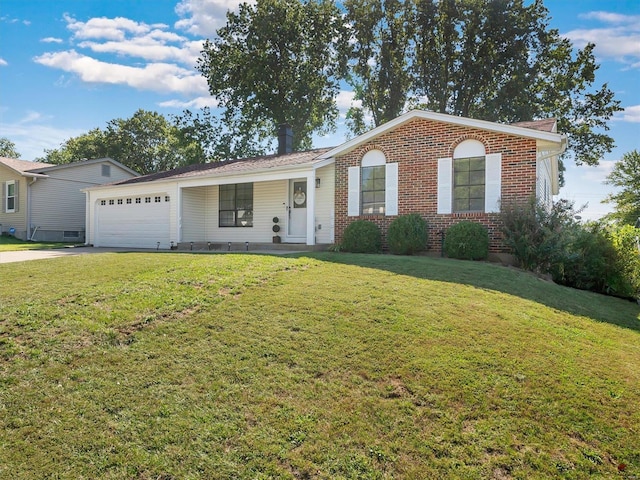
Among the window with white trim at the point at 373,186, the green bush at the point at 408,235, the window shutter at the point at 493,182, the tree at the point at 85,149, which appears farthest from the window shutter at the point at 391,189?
the tree at the point at 85,149

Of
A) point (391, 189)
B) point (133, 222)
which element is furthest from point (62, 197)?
point (391, 189)

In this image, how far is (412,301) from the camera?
5.45 meters

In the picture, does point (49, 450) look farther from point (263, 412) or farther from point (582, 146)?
point (582, 146)

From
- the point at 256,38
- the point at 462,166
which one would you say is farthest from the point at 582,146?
the point at 256,38

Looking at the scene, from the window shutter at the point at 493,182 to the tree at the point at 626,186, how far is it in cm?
2635

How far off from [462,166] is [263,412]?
9365 mm

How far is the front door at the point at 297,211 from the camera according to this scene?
13.7 meters

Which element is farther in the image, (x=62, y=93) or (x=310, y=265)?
(x=62, y=93)

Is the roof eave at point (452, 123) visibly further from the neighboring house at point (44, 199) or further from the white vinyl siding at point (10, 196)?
the white vinyl siding at point (10, 196)

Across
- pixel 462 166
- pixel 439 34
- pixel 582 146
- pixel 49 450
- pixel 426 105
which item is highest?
pixel 439 34

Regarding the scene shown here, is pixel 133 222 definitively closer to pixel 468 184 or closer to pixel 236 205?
pixel 236 205

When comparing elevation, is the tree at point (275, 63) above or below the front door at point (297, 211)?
above

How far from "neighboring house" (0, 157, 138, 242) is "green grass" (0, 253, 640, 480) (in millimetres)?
18628

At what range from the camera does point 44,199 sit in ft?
71.5
